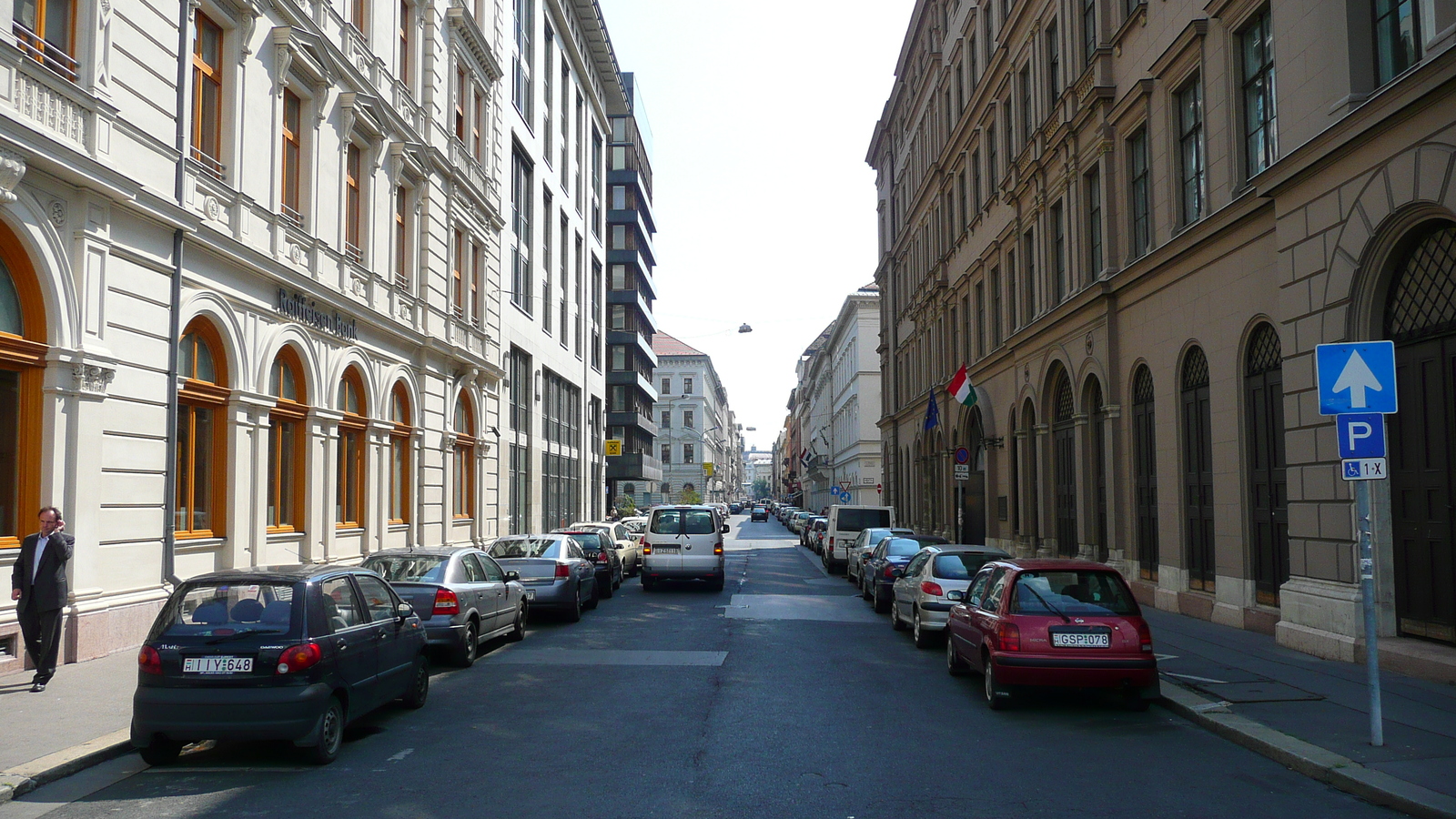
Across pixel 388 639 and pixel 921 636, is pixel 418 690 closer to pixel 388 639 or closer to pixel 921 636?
pixel 388 639

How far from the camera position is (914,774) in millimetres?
7633

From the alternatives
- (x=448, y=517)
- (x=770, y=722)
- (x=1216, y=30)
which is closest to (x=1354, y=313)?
(x=1216, y=30)

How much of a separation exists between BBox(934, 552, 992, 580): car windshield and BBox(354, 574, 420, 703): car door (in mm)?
7364

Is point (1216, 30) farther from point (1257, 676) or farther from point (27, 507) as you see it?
point (27, 507)

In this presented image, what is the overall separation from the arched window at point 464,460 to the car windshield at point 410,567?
14947mm

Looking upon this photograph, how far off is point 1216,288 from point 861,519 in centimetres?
1601

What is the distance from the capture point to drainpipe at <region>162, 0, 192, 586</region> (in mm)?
14117

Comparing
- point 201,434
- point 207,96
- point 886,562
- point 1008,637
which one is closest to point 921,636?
point 1008,637

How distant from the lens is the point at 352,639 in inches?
342

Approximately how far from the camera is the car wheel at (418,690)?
10008 millimetres

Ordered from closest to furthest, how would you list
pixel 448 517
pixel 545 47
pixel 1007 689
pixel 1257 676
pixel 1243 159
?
1. pixel 1007 689
2. pixel 1257 676
3. pixel 1243 159
4. pixel 448 517
5. pixel 545 47

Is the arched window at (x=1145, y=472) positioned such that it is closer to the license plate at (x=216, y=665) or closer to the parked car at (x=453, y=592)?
the parked car at (x=453, y=592)

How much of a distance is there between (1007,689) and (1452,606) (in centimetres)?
472

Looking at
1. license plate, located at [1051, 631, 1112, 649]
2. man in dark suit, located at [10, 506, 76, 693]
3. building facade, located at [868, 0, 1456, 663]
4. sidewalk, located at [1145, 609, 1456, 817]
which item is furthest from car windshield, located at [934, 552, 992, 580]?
man in dark suit, located at [10, 506, 76, 693]
